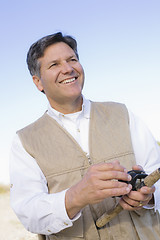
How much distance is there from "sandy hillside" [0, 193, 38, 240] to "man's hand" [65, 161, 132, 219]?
5223mm

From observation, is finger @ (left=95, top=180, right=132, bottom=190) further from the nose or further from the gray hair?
the gray hair

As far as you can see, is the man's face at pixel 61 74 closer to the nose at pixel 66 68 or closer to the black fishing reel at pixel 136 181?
the nose at pixel 66 68

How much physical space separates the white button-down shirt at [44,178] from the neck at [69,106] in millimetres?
48

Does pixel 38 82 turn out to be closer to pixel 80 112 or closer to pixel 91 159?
pixel 80 112

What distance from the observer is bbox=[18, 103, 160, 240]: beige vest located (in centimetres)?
250

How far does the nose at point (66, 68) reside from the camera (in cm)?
288

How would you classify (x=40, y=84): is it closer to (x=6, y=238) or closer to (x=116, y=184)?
(x=116, y=184)

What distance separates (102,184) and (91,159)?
0.68 meters

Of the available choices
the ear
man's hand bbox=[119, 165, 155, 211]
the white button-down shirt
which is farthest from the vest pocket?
the ear

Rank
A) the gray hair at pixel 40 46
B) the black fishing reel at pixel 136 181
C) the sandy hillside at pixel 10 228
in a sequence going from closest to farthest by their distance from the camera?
1. the black fishing reel at pixel 136 181
2. the gray hair at pixel 40 46
3. the sandy hillside at pixel 10 228

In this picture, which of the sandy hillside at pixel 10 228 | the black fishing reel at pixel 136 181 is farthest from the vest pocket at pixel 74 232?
the sandy hillside at pixel 10 228

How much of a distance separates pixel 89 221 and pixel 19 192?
0.60 metres

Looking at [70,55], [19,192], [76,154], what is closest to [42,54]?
[70,55]

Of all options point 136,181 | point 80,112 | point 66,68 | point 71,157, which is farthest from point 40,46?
point 136,181
